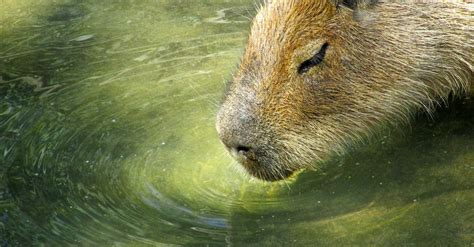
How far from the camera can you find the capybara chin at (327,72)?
6.06 metres

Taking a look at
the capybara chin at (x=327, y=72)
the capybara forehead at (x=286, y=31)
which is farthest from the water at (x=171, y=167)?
the capybara forehead at (x=286, y=31)

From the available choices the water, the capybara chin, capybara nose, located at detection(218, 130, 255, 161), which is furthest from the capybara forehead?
the water

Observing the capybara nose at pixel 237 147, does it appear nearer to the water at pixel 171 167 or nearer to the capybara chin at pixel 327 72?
the capybara chin at pixel 327 72

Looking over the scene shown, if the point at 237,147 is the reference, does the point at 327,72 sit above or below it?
above

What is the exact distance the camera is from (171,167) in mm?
6641

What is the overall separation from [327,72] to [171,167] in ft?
4.28

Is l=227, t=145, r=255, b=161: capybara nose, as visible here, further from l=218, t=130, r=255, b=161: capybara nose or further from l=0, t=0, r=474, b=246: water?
l=0, t=0, r=474, b=246: water

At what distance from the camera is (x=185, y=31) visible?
29.1 feet

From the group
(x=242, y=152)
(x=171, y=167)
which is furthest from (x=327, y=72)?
(x=171, y=167)

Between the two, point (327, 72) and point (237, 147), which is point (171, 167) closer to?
point (237, 147)

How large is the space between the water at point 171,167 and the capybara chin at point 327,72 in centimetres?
32

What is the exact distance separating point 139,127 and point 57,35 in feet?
7.01

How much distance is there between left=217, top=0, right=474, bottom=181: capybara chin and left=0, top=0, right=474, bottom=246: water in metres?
0.32

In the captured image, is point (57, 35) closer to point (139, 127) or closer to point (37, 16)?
point (37, 16)
